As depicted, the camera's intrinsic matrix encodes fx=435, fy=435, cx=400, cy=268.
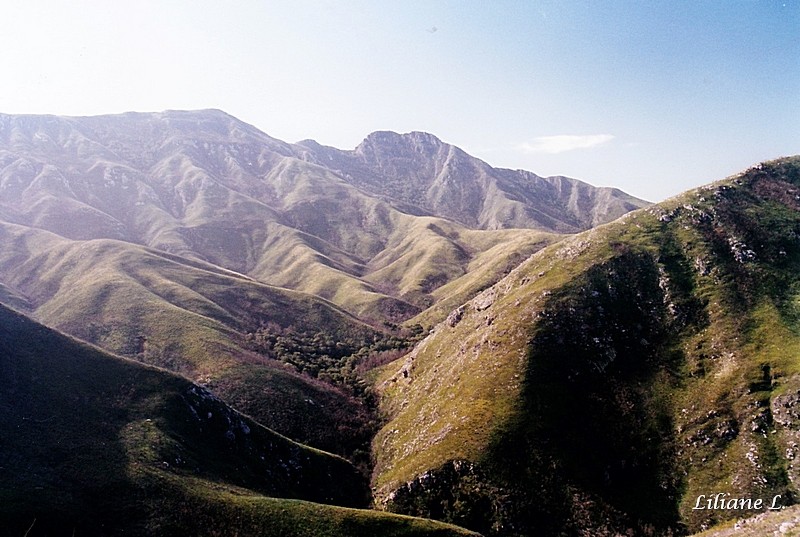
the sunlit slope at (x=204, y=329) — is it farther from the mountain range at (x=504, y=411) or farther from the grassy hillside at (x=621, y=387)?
the grassy hillside at (x=621, y=387)

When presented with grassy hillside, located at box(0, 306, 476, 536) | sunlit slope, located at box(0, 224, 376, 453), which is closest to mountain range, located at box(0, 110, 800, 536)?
grassy hillside, located at box(0, 306, 476, 536)

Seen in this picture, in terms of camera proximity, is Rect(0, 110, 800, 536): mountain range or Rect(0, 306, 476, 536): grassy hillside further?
Rect(0, 110, 800, 536): mountain range

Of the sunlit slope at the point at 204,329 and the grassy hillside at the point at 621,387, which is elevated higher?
the grassy hillside at the point at 621,387

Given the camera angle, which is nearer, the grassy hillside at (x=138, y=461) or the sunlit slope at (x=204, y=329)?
the grassy hillside at (x=138, y=461)

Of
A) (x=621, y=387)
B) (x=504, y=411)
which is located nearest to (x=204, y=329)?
(x=504, y=411)

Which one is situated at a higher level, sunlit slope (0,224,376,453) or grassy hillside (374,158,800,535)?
grassy hillside (374,158,800,535)

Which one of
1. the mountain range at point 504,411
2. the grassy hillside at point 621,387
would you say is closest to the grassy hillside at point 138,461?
the mountain range at point 504,411

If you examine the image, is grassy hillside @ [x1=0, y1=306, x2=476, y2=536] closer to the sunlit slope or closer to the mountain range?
the mountain range
